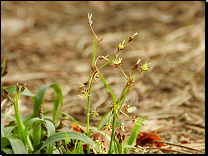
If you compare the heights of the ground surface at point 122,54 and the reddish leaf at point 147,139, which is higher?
the ground surface at point 122,54

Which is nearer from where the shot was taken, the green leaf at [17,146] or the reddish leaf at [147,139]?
the green leaf at [17,146]

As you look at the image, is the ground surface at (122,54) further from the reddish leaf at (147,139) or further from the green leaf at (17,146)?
the green leaf at (17,146)

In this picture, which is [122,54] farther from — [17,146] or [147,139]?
[17,146]

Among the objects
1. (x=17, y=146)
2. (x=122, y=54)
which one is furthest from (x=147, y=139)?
(x=122, y=54)

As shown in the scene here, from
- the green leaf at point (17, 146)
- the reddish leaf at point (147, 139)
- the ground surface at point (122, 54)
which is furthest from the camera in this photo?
the ground surface at point (122, 54)

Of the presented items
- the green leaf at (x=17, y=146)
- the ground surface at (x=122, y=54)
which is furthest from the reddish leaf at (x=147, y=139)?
the green leaf at (x=17, y=146)

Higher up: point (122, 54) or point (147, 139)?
point (122, 54)

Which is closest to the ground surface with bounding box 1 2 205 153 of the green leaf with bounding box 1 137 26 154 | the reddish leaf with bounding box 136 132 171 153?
the reddish leaf with bounding box 136 132 171 153

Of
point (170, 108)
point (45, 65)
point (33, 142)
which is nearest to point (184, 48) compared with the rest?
point (170, 108)

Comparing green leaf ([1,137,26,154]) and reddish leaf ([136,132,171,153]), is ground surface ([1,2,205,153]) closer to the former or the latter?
reddish leaf ([136,132,171,153])
